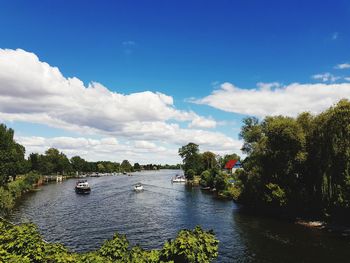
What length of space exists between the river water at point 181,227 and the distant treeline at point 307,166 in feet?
15.9

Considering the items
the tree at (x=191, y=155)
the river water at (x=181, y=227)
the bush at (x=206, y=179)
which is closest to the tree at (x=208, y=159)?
the tree at (x=191, y=155)

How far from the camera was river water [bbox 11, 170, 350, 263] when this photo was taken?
39.1m

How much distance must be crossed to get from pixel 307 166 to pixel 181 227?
23.8m

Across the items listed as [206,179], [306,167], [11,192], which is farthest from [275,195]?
[206,179]

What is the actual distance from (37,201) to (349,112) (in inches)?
2945

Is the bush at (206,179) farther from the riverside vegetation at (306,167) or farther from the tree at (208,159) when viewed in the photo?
the tree at (208,159)

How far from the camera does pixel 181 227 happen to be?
53719 mm

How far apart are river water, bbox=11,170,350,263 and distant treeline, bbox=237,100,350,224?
15.9 feet

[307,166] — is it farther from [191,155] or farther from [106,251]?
[191,155]

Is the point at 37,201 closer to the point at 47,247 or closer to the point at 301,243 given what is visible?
the point at 301,243

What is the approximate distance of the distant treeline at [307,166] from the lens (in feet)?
156

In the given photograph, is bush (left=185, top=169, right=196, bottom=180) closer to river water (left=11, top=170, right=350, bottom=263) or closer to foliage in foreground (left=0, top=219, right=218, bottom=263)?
river water (left=11, top=170, right=350, bottom=263)

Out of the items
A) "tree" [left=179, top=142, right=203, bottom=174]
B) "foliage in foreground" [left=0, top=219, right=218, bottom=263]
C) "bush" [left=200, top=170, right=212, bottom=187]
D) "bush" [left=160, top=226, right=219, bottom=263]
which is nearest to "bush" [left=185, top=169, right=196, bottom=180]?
"tree" [left=179, top=142, right=203, bottom=174]

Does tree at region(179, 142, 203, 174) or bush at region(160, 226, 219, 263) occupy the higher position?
tree at region(179, 142, 203, 174)
